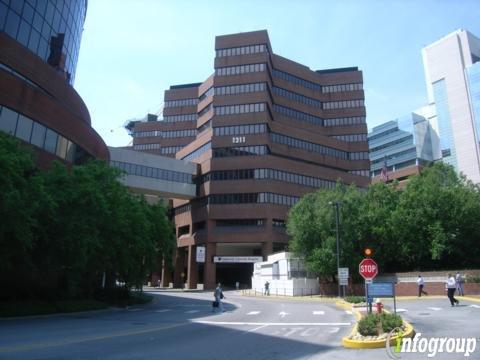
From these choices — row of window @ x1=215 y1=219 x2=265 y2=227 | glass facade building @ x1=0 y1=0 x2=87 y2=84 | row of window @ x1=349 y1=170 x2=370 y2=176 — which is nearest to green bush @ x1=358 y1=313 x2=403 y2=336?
glass facade building @ x1=0 y1=0 x2=87 y2=84

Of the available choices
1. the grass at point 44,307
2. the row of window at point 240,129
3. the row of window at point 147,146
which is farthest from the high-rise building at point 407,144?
the grass at point 44,307

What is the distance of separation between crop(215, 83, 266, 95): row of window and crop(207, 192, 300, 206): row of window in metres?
18.1

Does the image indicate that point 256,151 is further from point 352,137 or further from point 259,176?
point 352,137

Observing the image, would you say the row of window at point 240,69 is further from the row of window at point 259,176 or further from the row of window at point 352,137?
the row of window at point 352,137

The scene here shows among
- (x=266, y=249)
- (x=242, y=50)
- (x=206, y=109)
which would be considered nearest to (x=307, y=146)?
(x=206, y=109)

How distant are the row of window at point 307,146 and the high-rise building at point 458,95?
5463 cm

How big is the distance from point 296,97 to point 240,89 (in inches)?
566

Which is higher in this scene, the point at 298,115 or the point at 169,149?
the point at 298,115

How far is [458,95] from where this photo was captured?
126 metres

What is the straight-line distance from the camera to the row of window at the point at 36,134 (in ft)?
92.9

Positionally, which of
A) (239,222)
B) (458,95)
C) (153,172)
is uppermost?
(458,95)

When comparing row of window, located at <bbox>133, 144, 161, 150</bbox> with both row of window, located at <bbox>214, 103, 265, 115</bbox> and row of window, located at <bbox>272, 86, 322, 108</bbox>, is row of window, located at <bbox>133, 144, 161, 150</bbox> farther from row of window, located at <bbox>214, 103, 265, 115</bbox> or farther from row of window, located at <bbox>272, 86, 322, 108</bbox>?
row of window, located at <bbox>272, 86, 322, 108</bbox>

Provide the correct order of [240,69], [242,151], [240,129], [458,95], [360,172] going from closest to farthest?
[242,151] < [240,129] < [240,69] < [360,172] < [458,95]

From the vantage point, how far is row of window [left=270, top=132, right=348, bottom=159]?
74.8 metres
